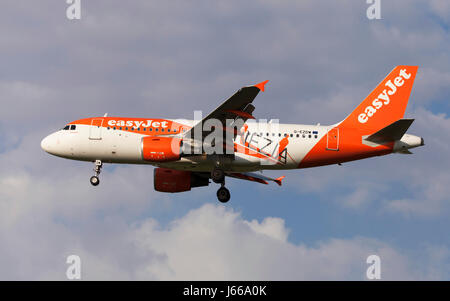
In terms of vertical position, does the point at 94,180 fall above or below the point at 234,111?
below

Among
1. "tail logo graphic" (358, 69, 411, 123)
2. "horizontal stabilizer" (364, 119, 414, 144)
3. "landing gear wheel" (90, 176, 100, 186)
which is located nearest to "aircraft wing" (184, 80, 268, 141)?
"landing gear wheel" (90, 176, 100, 186)

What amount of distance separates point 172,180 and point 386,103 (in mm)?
17090

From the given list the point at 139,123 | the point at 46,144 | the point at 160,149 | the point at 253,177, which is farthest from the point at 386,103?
the point at 46,144

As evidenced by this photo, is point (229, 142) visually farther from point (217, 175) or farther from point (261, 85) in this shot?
point (261, 85)

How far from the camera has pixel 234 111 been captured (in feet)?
158

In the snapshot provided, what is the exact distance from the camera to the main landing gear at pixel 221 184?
5247cm

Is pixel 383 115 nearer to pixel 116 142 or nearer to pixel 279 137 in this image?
pixel 279 137

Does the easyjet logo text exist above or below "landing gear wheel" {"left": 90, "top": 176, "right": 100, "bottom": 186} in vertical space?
above

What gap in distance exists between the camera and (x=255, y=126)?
52.9 m

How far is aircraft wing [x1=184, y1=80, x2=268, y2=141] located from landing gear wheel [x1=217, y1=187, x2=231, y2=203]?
4.67m

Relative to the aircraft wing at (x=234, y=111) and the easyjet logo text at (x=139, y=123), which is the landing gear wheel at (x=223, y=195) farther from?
the easyjet logo text at (x=139, y=123)

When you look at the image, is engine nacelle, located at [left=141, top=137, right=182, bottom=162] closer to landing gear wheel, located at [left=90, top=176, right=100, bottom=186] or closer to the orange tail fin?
landing gear wheel, located at [left=90, top=176, right=100, bottom=186]

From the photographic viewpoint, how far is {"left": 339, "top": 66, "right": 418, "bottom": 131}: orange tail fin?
54156 millimetres

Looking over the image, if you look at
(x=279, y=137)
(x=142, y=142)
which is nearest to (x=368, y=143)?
(x=279, y=137)
